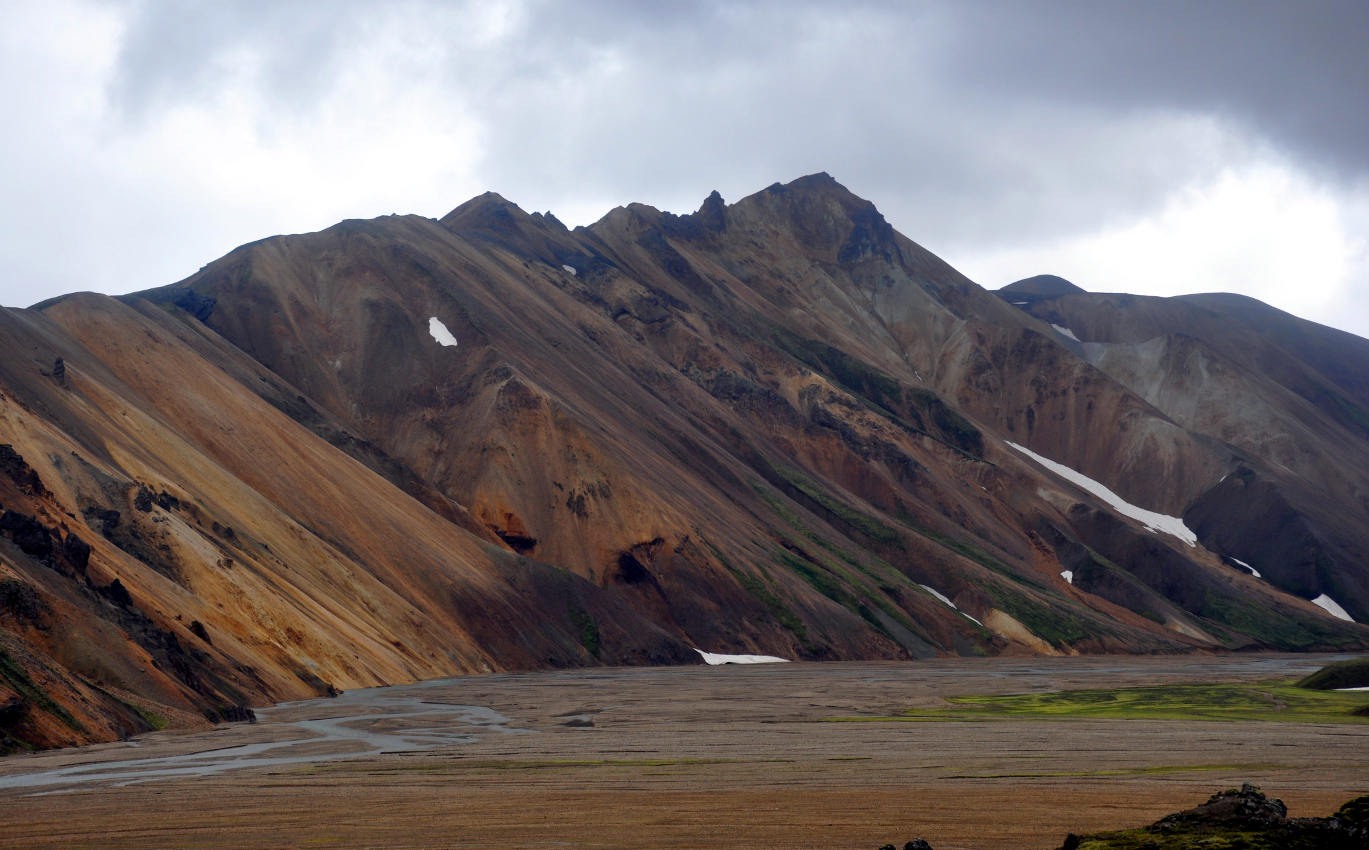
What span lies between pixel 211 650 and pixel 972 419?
13260cm

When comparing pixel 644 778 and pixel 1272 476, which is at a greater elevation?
pixel 1272 476

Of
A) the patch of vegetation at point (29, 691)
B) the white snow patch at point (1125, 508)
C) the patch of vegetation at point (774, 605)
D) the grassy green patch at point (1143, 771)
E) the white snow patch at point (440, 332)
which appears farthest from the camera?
the white snow patch at point (1125, 508)

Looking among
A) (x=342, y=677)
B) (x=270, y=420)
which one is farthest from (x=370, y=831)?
(x=270, y=420)

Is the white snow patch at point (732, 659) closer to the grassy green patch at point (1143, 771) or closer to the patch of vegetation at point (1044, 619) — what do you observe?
the patch of vegetation at point (1044, 619)

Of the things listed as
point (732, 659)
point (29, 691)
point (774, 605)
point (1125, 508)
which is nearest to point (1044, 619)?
point (774, 605)

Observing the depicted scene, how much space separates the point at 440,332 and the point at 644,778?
93155 millimetres

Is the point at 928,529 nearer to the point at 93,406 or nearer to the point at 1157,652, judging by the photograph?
the point at 1157,652

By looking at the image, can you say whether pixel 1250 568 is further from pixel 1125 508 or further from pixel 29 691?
pixel 29 691

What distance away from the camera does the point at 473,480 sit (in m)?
102

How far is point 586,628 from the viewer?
3410 inches

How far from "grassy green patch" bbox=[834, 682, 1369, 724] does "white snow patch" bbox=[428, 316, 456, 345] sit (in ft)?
224

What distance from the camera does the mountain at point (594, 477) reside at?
56.8 m

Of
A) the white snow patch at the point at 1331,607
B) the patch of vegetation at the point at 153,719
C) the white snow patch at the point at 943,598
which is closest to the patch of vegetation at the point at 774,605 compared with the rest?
the white snow patch at the point at 943,598

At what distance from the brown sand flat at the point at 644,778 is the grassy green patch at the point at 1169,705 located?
3.57 m
